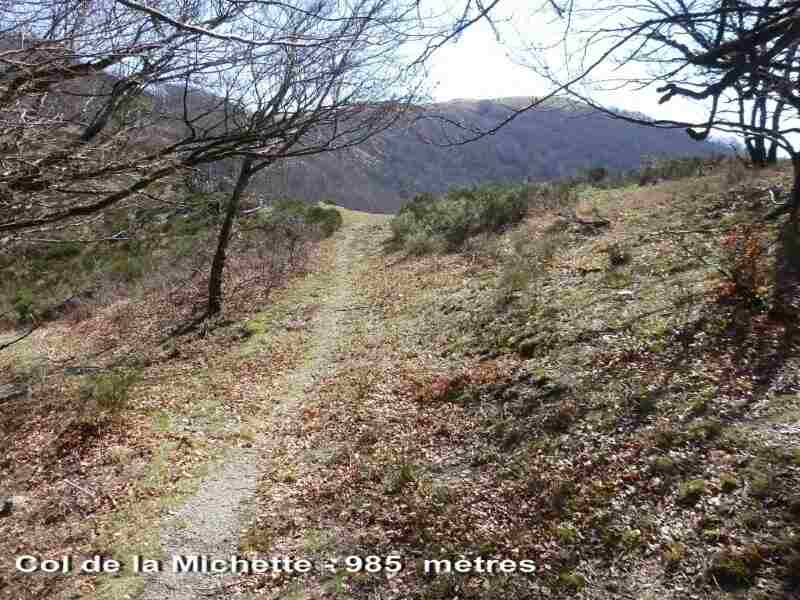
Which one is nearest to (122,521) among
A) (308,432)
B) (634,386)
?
(308,432)

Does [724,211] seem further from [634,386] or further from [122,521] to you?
[122,521]

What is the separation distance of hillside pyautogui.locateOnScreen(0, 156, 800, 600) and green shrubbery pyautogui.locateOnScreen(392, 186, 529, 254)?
4746 mm

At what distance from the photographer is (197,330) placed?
11977 mm

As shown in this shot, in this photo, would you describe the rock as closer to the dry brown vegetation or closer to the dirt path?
the dry brown vegetation

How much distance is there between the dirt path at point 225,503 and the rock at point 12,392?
18.4ft

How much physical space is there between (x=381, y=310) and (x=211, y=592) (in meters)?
7.91

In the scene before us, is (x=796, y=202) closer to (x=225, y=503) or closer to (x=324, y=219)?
(x=225, y=503)

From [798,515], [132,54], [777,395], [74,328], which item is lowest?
[74,328]

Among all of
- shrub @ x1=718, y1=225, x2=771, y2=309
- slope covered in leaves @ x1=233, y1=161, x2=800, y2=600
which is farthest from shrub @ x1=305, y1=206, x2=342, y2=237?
shrub @ x1=718, y1=225, x2=771, y2=309

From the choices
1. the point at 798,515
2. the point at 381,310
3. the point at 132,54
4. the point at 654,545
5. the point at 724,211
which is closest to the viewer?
the point at 132,54

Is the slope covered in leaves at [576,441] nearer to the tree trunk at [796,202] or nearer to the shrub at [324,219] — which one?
the tree trunk at [796,202]

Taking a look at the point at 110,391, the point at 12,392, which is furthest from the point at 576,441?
the point at 12,392

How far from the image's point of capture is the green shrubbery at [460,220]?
16484mm

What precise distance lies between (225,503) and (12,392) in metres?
7.66
